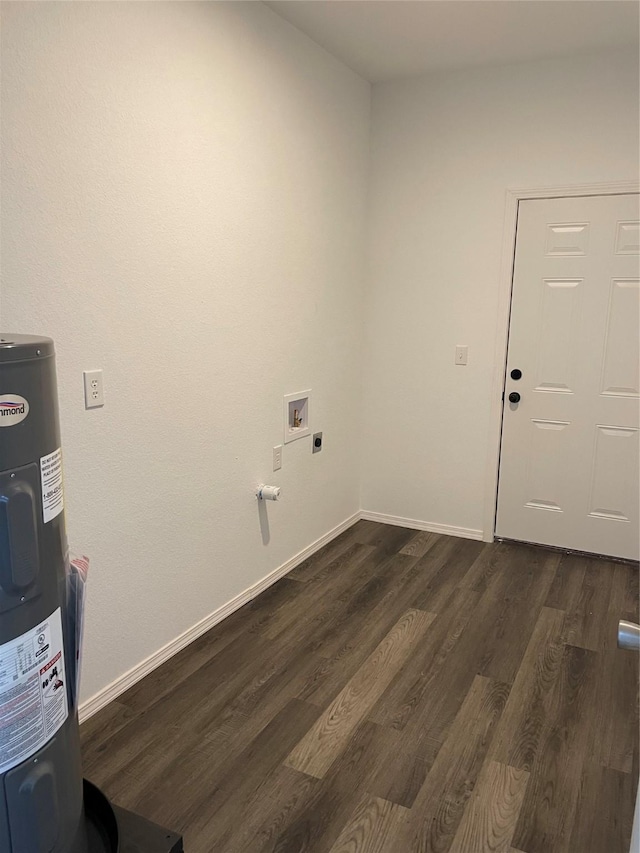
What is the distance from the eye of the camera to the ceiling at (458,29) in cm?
275

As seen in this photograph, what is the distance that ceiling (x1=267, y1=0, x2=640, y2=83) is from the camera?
275 centimetres

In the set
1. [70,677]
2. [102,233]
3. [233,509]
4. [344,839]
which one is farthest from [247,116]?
[344,839]

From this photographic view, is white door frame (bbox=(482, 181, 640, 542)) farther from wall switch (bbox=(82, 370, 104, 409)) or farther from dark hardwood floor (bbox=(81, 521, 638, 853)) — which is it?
wall switch (bbox=(82, 370, 104, 409))

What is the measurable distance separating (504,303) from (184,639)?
2.42 meters

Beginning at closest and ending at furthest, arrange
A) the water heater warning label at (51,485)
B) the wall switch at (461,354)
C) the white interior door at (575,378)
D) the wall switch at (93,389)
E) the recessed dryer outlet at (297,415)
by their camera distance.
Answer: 1. the water heater warning label at (51,485)
2. the wall switch at (93,389)
3. the recessed dryer outlet at (297,415)
4. the white interior door at (575,378)
5. the wall switch at (461,354)

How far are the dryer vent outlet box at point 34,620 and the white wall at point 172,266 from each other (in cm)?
76

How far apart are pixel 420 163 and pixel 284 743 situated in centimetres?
306

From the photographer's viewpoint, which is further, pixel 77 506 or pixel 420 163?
pixel 420 163

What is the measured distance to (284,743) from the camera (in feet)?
6.98

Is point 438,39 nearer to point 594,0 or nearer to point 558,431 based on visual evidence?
point 594,0

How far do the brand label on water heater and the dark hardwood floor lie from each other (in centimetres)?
128

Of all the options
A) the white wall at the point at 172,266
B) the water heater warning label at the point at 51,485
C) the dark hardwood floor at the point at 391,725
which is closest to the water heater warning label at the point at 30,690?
the water heater warning label at the point at 51,485

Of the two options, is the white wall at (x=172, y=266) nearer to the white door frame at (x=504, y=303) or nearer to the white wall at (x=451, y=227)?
the white wall at (x=451, y=227)

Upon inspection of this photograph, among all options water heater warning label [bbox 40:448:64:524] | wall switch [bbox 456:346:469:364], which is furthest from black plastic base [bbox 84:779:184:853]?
wall switch [bbox 456:346:469:364]
